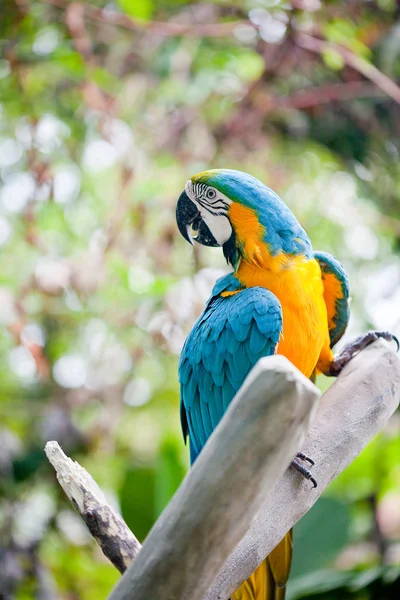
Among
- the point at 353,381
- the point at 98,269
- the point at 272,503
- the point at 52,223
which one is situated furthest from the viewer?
the point at 52,223

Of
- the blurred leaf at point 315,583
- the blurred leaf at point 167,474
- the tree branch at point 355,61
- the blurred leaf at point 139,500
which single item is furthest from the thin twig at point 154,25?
the blurred leaf at point 315,583

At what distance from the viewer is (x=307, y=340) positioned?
1.21 metres

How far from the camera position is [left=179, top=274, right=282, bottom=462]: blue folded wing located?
44.5 inches

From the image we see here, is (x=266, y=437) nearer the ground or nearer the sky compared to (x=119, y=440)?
nearer the sky

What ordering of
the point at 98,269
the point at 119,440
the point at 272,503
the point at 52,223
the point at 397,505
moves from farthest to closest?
the point at 397,505 < the point at 119,440 < the point at 52,223 < the point at 98,269 < the point at 272,503

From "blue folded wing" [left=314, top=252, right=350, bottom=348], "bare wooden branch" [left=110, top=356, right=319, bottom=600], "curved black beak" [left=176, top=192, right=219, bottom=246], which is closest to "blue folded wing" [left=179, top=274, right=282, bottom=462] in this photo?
"curved black beak" [left=176, top=192, right=219, bottom=246]

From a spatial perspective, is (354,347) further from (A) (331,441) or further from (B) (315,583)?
(B) (315,583)

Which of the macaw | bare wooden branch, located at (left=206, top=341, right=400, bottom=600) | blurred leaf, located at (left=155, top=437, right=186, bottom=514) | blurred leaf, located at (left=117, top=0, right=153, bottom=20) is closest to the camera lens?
bare wooden branch, located at (left=206, top=341, right=400, bottom=600)

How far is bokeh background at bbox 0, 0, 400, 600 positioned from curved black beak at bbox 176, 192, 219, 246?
552 mm

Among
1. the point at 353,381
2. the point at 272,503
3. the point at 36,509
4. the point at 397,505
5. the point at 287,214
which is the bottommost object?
the point at 36,509

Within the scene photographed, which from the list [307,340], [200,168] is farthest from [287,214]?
[200,168]

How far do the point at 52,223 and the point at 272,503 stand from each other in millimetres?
1861

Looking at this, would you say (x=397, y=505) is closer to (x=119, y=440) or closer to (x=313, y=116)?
(x=119, y=440)

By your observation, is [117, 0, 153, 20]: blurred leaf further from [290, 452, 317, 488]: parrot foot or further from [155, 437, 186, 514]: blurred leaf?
[290, 452, 317, 488]: parrot foot
